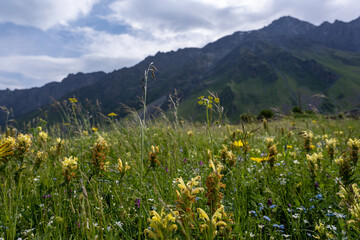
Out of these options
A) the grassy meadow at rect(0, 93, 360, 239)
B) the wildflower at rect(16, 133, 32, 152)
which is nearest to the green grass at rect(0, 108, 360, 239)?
the grassy meadow at rect(0, 93, 360, 239)

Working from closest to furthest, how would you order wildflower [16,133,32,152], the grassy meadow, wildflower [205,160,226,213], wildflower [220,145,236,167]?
wildflower [205,160,226,213]
the grassy meadow
wildflower [16,133,32,152]
wildflower [220,145,236,167]

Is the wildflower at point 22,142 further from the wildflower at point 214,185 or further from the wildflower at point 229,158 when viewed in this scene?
the wildflower at point 229,158

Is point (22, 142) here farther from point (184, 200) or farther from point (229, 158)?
point (229, 158)

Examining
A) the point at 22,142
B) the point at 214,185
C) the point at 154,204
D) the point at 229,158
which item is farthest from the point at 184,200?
the point at 22,142

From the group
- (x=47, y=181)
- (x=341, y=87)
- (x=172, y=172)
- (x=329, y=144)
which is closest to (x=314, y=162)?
(x=329, y=144)

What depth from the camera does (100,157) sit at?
9.06 ft

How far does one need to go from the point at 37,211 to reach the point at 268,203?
8.64ft

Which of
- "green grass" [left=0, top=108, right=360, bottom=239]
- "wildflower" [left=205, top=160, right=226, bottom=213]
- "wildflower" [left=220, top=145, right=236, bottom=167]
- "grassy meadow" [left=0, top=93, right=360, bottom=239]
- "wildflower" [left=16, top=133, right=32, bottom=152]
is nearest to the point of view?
"wildflower" [left=205, top=160, right=226, bottom=213]

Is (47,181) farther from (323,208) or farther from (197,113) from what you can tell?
(197,113)

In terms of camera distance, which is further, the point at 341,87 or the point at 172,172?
the point at 341,87

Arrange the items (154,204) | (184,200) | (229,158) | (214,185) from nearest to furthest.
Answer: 1. (184,200)
2. (214,185)
3. (154,204)
4. (229,158)

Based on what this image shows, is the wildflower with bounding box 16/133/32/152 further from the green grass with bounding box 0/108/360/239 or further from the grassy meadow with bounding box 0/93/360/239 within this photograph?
the green grass with bounding box 0/108/360/239

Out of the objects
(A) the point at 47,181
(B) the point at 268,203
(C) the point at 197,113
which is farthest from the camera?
(C) the point at 197,113

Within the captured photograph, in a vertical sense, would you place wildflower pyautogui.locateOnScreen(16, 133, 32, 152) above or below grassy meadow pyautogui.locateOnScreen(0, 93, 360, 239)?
above
